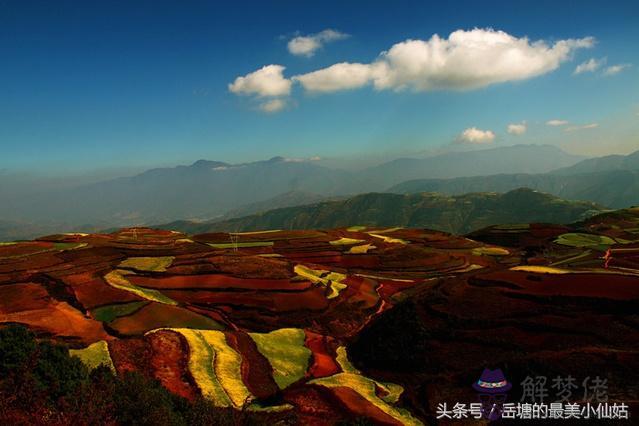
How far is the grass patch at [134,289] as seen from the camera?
55.8 m

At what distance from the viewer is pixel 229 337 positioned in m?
40.1

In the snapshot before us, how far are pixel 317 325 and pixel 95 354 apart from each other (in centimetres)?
2759

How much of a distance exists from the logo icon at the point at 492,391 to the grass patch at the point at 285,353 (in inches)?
627

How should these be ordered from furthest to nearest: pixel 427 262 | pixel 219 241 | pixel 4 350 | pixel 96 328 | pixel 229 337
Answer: pixel 219 241 < pixel 427 262 < pixel 96 328 < pixel 229 337 < pixel 4 350

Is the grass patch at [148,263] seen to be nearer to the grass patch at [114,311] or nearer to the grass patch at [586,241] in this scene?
the grass patch at [114,311]

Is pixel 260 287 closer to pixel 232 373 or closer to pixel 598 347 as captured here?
pixel 232 373

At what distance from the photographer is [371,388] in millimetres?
31172

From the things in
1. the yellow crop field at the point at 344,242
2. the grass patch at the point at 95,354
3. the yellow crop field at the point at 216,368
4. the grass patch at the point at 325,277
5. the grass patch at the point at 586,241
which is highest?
the grass patch at the point at 95,354

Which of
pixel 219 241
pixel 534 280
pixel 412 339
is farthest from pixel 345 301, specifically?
pixel 219 241

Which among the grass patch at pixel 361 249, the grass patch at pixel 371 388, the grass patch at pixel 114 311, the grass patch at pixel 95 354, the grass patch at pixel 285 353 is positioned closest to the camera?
the grass patch at pixel 371 388

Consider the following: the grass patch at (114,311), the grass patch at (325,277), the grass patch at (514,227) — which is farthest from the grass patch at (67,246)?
the grass patch at (514,227)

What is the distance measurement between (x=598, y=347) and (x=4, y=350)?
39685mm

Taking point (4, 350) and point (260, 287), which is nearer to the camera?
point (4, 350)

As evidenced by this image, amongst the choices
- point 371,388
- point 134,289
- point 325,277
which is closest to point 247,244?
point 325,277
